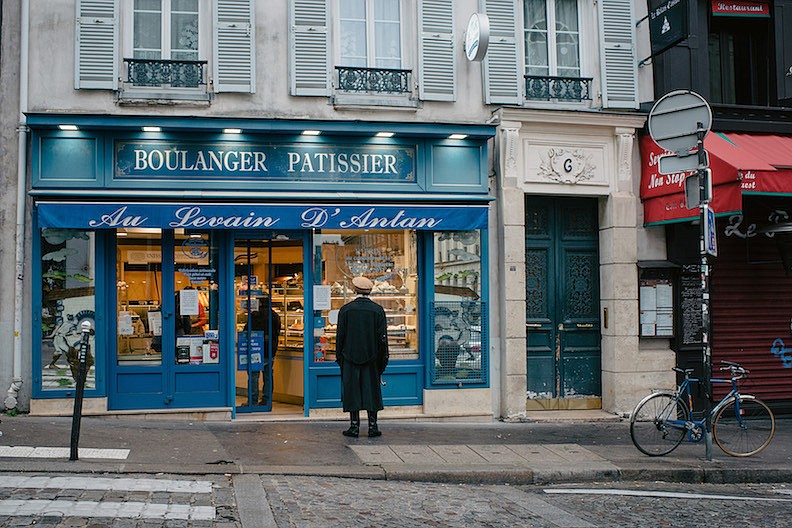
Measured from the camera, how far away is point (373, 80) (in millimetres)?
11250

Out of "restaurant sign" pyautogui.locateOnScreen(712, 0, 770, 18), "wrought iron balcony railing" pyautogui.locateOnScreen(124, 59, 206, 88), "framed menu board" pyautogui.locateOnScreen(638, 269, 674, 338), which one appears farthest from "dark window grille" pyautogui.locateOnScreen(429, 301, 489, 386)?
"restaurant sign" pyautogui.locateOnScreen(712, 0, 770, 18)

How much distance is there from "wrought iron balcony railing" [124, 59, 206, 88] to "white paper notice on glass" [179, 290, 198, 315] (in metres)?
2.66

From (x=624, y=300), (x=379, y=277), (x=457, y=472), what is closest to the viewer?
(x=457, y=472)

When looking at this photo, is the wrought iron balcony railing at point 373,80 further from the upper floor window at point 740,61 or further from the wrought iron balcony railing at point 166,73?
the upper floor window at point 740,61

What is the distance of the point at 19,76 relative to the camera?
34.1ft

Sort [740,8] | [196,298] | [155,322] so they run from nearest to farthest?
[155,322] → [196,298] → [740,8]

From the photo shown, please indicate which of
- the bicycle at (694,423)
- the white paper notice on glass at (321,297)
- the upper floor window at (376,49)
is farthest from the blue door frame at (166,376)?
the bicycle at (694,423)

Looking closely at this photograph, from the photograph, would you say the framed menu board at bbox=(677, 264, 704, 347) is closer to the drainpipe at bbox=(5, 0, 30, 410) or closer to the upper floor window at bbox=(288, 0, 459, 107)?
the upper floor window at bbox=(288, 0, 459, 107)

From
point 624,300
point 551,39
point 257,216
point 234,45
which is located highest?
point 551,39

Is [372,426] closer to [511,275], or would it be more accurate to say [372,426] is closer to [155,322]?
[511,275]

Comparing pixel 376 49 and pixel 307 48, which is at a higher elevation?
pixel 376 49

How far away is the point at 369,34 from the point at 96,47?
3535 mm

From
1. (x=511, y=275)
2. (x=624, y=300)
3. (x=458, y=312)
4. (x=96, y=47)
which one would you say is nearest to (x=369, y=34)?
(x=96, y=47)

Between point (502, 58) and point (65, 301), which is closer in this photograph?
point (65, 301)
